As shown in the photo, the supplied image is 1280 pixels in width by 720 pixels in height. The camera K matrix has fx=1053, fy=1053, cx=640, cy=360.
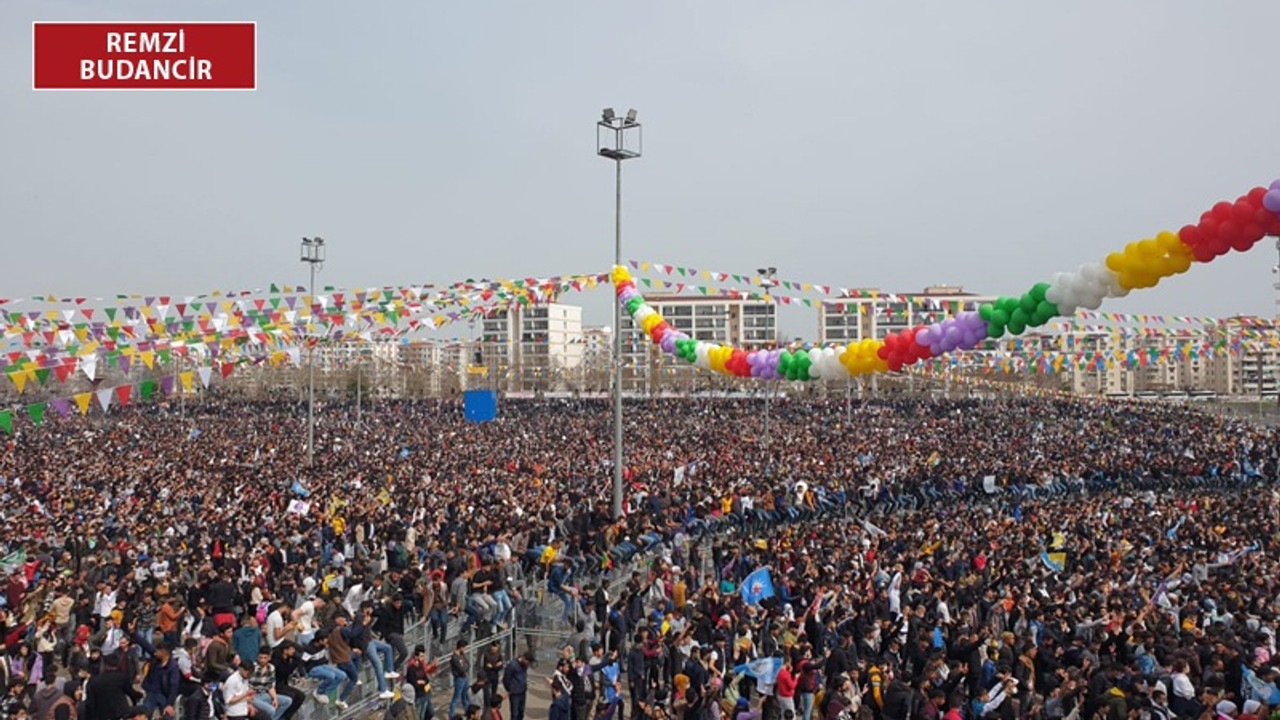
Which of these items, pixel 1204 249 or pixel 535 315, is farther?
pixel 535 315

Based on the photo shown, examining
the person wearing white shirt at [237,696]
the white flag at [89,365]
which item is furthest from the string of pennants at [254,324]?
the person wearing white shirt at [237,696]

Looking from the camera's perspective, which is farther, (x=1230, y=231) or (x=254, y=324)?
(x=254, y=324)

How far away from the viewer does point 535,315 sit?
416 feet

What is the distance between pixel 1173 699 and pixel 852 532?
9.86 m

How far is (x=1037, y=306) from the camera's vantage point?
988cm

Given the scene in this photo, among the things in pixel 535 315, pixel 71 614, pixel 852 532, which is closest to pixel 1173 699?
pixel 852 532

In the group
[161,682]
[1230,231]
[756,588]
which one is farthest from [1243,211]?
[161,682]

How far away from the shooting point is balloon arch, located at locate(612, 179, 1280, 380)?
7562 millimetres

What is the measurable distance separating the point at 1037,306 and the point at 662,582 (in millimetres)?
6167

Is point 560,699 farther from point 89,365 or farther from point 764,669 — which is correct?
point 89,365

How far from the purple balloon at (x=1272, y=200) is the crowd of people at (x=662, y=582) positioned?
4.11 metres

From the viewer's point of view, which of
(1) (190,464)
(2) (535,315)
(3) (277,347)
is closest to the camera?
(3) (277,347)

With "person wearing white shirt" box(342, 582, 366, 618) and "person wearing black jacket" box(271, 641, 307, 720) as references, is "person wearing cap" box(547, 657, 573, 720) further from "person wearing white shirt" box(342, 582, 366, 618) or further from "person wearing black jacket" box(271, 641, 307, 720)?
"person wearing white shirt" box(342, 582, 366, 618)

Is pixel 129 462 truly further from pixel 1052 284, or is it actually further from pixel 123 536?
pixel 1052 284
